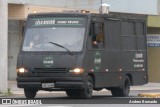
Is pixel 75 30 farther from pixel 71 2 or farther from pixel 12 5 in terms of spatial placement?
pixel 71 2

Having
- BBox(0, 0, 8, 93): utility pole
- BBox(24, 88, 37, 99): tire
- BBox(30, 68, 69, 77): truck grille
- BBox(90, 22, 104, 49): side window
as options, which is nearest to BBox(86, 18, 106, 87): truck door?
BBox(90, 22, 104, 49): side window

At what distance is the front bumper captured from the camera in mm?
21984

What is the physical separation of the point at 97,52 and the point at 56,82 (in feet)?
7.41

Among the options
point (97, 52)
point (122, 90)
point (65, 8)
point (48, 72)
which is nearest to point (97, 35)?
point (97, 52)

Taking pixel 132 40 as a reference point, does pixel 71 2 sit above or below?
above

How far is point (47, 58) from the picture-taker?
2220cm

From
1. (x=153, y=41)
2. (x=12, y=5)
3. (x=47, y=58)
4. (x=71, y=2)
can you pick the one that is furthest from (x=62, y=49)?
(x=153, y=41)

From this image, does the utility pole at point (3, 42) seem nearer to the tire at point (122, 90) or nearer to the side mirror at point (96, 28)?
the tire at point (122, 90)

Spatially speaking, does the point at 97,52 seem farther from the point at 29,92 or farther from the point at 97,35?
the point at 29,92

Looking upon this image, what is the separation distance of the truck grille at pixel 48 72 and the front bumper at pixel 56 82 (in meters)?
0.14

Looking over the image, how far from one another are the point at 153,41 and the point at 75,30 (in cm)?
2269

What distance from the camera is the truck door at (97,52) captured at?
22859mm

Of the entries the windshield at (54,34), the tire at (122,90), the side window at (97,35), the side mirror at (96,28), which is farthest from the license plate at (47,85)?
the tire at (122,90)

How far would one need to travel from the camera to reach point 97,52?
2350cm
